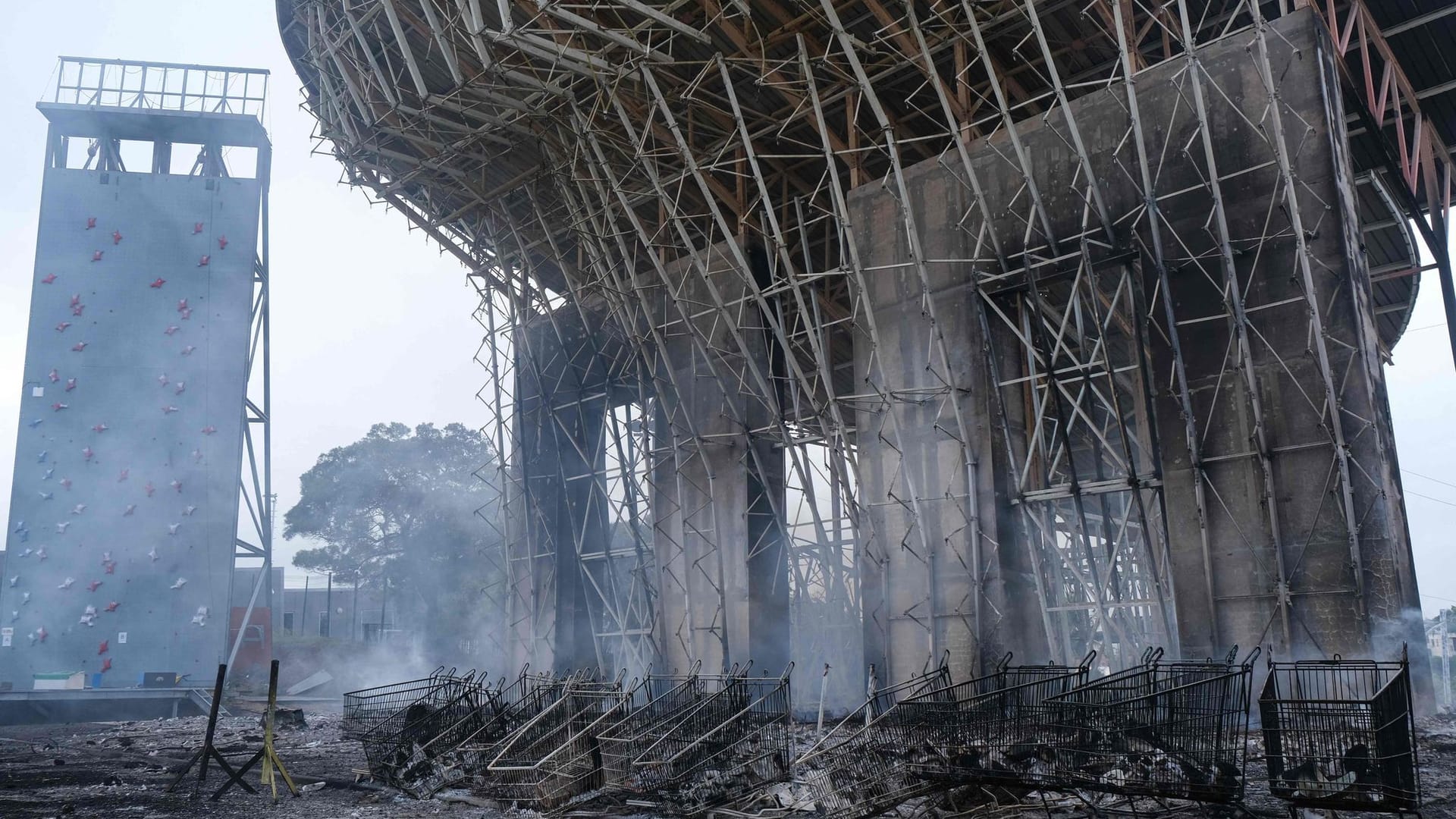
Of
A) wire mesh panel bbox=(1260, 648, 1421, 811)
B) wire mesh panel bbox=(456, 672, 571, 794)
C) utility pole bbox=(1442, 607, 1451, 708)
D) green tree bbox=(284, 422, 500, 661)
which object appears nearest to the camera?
wire mesh panel bbox=(1260, 648, 1421, 811)

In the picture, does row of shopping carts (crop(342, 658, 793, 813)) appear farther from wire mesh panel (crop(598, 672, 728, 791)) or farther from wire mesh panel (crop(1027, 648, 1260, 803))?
wire mesh panel (crop(1027, 648, 1260, 803))

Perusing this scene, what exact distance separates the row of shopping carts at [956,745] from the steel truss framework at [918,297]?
2642 millimetres

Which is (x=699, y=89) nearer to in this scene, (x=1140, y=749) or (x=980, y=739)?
(x=980, y=739)

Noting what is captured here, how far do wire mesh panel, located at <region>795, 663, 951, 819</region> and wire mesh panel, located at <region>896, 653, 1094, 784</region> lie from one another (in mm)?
119

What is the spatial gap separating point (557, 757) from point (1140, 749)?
19.7ft

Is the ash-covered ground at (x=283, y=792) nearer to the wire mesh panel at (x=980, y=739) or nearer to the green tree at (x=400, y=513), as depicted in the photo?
the wire mesh panel at (x=980, y=739)

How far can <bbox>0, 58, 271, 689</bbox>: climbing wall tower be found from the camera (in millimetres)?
30812

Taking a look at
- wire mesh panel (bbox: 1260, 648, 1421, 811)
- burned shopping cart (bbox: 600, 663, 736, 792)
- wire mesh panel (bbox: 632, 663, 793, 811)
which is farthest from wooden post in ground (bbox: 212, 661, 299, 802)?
wire mesh panel (bbox: 1260, 648, 1421, 811)

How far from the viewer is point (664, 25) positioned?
17.0 m

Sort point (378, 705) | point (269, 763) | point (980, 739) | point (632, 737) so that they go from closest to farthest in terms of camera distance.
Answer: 1. point (980, 739)
2. point (632, 737)
3. point (269, 763)
4. point (378, 705)

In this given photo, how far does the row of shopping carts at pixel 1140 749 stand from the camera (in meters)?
6.89

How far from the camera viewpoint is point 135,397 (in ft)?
106

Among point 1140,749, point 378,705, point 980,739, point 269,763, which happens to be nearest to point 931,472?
point 980,739

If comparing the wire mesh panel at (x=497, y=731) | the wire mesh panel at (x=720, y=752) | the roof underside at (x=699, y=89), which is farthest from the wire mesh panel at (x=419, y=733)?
the roof underside at (x=699, y=89)
